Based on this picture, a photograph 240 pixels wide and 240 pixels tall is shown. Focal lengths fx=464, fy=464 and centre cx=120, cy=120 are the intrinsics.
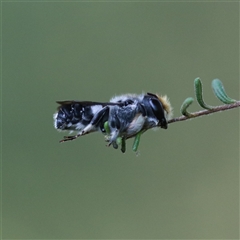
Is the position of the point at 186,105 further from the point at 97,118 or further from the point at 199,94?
the point at 97,118

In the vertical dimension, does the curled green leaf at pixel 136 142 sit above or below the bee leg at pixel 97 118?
below

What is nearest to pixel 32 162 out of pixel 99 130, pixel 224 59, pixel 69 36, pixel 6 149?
pixel 6 149

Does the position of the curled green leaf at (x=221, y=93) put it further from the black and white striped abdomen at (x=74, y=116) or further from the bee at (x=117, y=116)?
the black and white striped abdomen at (x=74, y=116)

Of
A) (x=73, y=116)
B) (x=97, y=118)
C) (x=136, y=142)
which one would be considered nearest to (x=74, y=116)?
(x=73, y=116)

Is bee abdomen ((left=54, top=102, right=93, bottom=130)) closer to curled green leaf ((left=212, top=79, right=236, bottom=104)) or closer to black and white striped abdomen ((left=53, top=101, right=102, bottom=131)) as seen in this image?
black and white striped abdomen ((left=53, top=101, right=102, bottom=131))

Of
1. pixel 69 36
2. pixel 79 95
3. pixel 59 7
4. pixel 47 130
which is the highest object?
pixel 59 7

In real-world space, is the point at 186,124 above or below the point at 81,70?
below

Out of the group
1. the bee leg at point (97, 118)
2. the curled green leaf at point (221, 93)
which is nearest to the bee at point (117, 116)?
the bee leg at point (97, 118)

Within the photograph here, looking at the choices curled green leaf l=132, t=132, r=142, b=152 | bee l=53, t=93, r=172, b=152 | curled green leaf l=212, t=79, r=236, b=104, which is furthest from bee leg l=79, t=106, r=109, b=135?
curled green leaf l=212, t=79, r=236, b=104

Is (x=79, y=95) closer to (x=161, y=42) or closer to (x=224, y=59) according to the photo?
(x=161, y=42)
